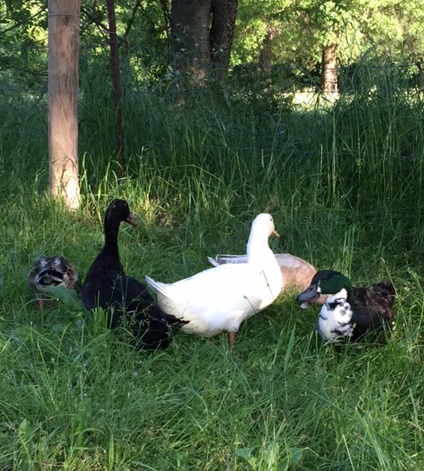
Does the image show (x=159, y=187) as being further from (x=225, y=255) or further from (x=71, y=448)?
(x=71, y=448)

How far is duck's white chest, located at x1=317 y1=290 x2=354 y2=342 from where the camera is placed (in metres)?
3.64

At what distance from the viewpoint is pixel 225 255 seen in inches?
190

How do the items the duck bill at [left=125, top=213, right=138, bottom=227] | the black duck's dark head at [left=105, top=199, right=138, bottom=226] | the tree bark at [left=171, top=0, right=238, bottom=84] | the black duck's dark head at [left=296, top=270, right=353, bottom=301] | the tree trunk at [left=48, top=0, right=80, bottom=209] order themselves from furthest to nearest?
the tree bark at [left=171, top=0, right=238, bottom=84] → the tree trunk at [left=48, top=0, right=80, bottom=209] → the duck bill at [left=125, top=213, right=138, bottom=227] → the black duck's dark head at [left=105, top=199, right=138, bottom=226] → the black duck's dark head at [left=296, top=270, right=353, bottom=301]

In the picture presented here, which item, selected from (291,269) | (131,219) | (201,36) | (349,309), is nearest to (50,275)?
(131,219)

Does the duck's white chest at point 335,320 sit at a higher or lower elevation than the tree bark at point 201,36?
lower

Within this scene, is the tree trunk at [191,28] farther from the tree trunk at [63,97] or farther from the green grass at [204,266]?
the tree trunk at [63,97]

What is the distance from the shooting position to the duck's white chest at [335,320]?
3.64m

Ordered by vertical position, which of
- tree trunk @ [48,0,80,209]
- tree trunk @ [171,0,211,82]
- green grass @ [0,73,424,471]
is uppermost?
tree trunk @ [171,0,211,82]

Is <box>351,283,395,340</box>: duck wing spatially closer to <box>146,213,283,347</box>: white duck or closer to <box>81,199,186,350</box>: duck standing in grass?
<box>146,213,283,347</box>: white duck

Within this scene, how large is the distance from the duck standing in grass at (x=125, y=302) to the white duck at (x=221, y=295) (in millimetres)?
99

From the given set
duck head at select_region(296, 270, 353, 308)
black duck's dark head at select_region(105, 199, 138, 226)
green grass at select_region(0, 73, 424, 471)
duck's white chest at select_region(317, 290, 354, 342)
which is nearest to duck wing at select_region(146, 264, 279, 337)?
green grass at select_region(0, 73, 424, 471)

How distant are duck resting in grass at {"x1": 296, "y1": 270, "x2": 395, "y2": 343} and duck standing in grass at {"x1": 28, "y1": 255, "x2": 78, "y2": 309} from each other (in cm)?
152

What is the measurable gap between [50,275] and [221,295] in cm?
118

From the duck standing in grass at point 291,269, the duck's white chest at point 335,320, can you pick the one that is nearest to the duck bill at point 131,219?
the duck standing in grass at point 291,269
